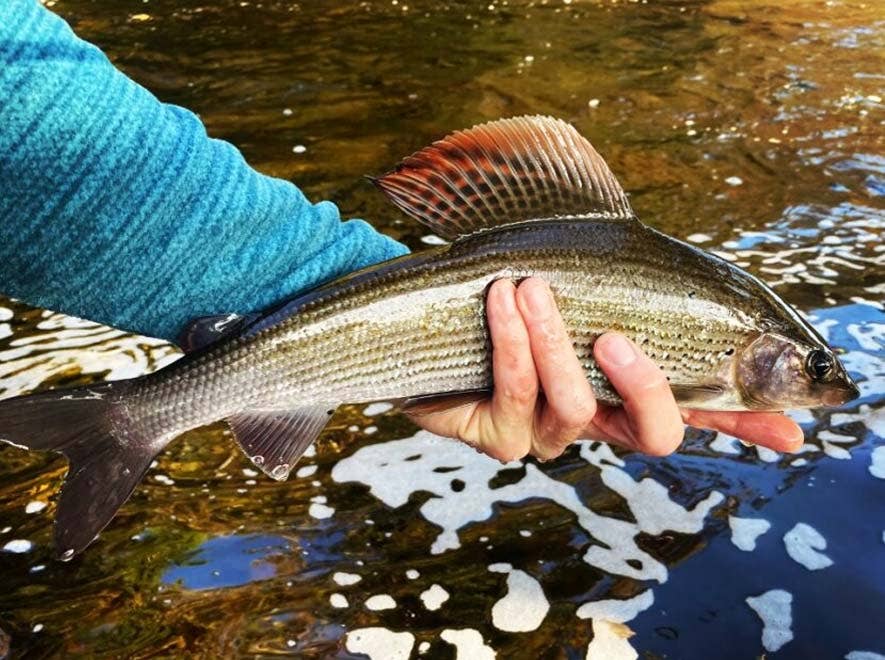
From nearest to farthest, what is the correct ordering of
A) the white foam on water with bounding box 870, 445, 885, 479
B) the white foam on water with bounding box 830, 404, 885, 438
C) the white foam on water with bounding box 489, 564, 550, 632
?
the white foam on water with bounding box 489, 564, 550, 632 → the white foam on water with bounding box 870, 445, 885, 479 → the white foam on water with bounding box 830, 404, 885, 438

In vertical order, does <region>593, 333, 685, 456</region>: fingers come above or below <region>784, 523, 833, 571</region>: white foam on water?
above

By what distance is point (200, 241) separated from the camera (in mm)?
2883

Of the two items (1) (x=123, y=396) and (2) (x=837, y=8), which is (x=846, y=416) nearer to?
(1) (x=123, y=396)

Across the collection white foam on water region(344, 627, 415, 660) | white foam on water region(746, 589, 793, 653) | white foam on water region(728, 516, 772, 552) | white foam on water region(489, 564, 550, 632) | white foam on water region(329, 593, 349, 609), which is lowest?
white foam on water region(746, 589, 793, 653)

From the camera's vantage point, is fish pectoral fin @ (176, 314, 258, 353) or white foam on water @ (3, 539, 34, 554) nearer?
fish pectoral fin @ (176, 314, 258, 353)

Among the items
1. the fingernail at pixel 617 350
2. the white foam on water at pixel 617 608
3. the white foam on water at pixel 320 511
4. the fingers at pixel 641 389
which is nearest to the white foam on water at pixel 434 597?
the white foam on water at pixel 617 608

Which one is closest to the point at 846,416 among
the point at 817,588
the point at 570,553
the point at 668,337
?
the point at 817,588

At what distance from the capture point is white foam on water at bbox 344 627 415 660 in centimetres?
329

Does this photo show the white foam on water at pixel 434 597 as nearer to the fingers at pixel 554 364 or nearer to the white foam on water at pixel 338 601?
the white foam on water at pixel 338 601

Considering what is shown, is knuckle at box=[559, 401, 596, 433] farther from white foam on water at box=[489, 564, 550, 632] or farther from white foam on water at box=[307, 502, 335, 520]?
white foam on water at box=[307, 502, 335, 520]

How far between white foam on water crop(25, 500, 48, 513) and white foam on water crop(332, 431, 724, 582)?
1193mm

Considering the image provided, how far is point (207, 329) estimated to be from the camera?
9.46ft

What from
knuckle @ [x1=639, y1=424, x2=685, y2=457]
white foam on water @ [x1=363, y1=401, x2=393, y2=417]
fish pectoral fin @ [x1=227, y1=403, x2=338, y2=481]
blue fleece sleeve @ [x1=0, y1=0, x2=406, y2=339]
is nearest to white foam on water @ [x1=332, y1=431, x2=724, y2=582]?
white foam on water @ [x1=363, y1=401, x2=393, y2=417]

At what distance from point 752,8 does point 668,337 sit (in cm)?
1054
